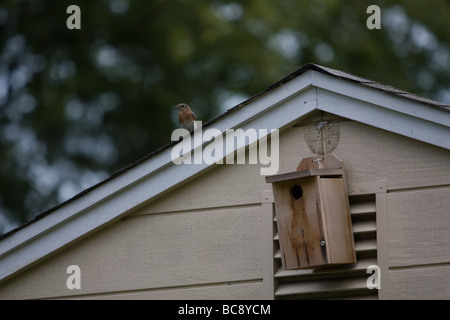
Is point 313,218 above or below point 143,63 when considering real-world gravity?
below

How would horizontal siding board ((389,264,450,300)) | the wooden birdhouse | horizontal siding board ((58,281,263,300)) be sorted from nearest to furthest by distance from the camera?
horizontal siding board ((389,264,450,300))
the wooden birdhouse
horizontal siding board ((58,281,263,300))

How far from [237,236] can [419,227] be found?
3.58 feet

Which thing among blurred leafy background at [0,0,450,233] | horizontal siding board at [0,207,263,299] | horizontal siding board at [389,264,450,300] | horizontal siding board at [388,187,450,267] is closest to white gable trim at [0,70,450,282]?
horizontal siding board at [0,207,263,299]

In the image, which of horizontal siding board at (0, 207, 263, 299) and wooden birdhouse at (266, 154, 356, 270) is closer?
wooden birdhouse at (266, 154, 356, 270)

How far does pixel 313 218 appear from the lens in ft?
20.0

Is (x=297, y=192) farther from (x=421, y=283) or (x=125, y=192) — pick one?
(x=125, y=192)

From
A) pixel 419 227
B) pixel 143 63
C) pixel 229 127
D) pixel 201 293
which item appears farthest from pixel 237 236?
pixel 143 63

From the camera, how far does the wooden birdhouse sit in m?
6.02

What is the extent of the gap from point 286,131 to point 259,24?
13.9 m

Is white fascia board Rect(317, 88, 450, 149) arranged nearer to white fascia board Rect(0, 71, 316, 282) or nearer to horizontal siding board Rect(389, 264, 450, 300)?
white fascia board Rect(0, 71, 316, 282)

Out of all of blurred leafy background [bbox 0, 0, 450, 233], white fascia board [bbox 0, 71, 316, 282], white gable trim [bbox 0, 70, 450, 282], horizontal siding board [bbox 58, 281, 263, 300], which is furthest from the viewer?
blurred leafy background [bbox 0, 0, 450, 233]

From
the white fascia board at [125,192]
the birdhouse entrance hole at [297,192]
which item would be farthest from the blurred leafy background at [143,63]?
the birdhouse entrance hole at [297,192]
